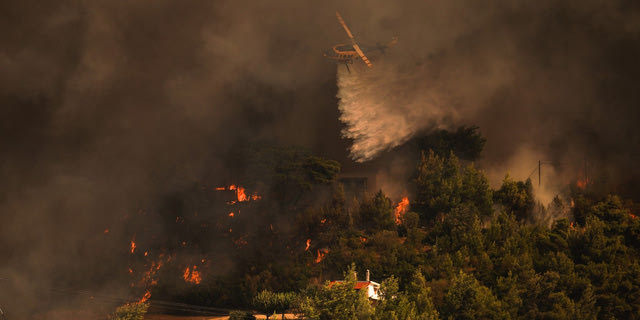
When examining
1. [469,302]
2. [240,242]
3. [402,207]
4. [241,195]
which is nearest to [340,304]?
[469,302]

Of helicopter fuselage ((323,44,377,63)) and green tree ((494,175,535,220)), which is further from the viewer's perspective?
helicopter fuselage ((323,44,377,63))

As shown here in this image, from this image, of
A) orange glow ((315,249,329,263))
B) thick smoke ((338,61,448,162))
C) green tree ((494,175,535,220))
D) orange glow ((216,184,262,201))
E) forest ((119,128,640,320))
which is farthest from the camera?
thick smoke ((338,61,448,162))

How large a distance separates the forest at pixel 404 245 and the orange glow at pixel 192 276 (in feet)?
0.31

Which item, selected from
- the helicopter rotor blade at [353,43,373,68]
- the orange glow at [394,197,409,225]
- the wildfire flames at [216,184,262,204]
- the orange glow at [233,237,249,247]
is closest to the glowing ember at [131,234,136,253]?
the orange glow at [233,237,249,247]

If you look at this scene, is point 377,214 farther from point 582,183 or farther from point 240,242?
point 582,183

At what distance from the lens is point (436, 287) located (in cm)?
2394

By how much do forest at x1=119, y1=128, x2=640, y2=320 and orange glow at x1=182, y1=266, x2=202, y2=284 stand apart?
0.09 meters

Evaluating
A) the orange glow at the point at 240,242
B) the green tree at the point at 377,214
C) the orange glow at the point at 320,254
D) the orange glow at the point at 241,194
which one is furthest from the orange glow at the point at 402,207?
the orange glow at the point at 241,194

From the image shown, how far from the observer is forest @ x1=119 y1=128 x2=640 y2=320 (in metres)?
23.4

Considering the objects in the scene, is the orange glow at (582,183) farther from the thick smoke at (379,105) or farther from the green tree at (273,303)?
the green tree at (273,303)

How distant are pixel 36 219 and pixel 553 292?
17.8 metres


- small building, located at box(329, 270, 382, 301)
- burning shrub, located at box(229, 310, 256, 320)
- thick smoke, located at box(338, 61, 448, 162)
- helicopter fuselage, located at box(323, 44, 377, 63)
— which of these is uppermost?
helicopter fuselage, located at box(323, 44, 377, 63)

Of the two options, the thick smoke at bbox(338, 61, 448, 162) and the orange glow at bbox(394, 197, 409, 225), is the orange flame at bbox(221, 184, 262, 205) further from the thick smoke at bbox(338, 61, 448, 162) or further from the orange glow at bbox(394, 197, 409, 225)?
the orange glow at bbox(394, 197, 409, 225)

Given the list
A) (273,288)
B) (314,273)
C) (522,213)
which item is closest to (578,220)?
(522,213)
